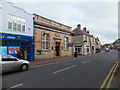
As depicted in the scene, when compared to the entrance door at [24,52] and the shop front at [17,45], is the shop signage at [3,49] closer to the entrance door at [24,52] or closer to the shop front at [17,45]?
the shop front at [17,45]

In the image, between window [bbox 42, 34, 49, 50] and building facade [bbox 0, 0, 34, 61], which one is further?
window [bbox 42, 34, 49, 50]

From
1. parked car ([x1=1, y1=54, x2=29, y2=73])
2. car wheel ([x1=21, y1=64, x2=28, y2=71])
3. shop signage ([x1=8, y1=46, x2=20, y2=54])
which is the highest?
shop signage ([x1=8, y1=46, x2=20, y2=54])

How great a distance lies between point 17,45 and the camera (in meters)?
15.7

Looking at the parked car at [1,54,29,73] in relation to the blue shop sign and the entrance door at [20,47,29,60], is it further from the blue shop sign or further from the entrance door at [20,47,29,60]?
the entrance door at [20,47,29,60]

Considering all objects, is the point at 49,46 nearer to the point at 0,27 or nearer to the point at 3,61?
the point at 0,27

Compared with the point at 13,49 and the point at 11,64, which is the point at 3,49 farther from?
the point at 11,64

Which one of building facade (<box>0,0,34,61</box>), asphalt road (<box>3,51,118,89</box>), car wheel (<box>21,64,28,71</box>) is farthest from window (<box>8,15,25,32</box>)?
asphalt road (<box>3,51,118,89</box>)

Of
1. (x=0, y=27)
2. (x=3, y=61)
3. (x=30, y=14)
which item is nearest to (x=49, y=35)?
(x=30, y=14)

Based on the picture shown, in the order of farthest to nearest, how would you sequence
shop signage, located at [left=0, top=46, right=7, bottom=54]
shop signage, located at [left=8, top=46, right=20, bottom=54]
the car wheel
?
1. shop signage, located at [left=8, top=46, right=20, bottom=54]
2. shop signage, located at [left=0, top=46, right=7, bottom=54]
3. the car wheel

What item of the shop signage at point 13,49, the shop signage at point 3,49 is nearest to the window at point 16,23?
the shop signage at point 13,49

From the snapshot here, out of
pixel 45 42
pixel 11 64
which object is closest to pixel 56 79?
pixel 11 64

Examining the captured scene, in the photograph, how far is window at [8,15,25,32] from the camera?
1481cm

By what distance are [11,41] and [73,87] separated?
40.2ft

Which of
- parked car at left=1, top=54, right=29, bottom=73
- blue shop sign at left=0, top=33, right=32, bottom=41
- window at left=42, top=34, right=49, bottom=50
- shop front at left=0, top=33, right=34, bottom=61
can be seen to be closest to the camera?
parked car at left=1, top=54, right=29, bottom=73
